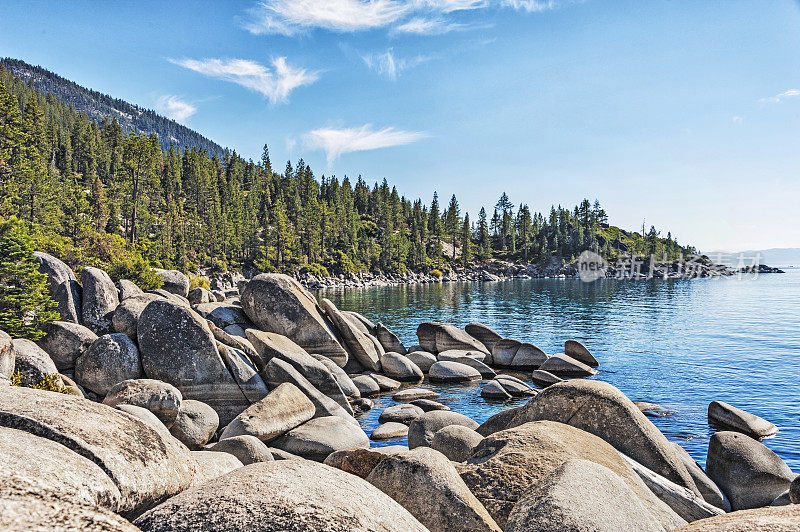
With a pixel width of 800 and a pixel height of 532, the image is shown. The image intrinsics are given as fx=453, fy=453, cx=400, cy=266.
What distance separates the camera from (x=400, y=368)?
23.9m

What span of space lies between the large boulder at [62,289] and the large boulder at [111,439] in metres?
13.8

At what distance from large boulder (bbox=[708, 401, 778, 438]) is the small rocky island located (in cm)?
7

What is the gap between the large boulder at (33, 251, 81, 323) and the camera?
17078 mm

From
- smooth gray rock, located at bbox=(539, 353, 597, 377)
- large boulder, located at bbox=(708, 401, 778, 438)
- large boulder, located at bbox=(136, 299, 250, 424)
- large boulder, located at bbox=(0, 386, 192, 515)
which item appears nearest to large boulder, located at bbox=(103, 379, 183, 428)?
large boulder, located at bbox=(136, 299, 250, 424)

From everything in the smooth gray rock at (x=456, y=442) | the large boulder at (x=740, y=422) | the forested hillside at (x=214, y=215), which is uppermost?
the forested hillside at (x=214, y=215)

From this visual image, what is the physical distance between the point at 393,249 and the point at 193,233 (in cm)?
5654

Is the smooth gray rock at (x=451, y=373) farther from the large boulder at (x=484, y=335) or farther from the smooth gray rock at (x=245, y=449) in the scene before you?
the smooth gray rock at (x=245, y=449)

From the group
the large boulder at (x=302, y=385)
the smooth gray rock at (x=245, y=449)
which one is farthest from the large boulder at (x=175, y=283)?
the smooth gray rock at (x=245, y=449)

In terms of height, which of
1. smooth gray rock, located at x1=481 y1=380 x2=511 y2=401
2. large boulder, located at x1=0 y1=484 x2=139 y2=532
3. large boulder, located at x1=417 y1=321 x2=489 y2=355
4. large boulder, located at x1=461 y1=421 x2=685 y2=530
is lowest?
smooth gray rock, located at x1=481 y1=380 x2=511 y2=401

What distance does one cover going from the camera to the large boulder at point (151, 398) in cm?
1213

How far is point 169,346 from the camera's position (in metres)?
15.2

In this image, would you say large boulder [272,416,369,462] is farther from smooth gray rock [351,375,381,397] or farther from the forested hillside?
the forested hillside

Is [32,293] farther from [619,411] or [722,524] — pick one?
[722,524]

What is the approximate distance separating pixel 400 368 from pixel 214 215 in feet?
285
